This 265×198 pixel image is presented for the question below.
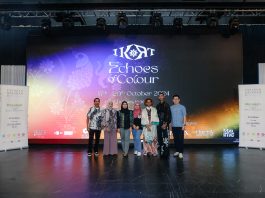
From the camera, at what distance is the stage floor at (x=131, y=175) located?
4.73 m

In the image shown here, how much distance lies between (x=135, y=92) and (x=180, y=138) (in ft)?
9.87

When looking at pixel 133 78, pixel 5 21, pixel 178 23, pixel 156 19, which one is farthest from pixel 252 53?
pixel 5 21

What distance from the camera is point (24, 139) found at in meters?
9.68

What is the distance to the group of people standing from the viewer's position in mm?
7723

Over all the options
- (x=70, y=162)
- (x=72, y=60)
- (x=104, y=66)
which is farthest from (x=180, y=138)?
(x=72, y=60)

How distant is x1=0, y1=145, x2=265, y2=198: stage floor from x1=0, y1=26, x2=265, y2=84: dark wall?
10.9ft

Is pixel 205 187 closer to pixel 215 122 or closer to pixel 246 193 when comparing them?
pixel 246 193

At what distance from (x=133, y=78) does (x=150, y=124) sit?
9.34ft

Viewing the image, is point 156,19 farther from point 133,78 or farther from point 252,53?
point 252,53

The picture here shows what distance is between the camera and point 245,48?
436 inches

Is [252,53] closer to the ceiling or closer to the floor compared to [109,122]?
closer to the ceiling

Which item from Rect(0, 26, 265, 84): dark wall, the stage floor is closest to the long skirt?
the stage floor

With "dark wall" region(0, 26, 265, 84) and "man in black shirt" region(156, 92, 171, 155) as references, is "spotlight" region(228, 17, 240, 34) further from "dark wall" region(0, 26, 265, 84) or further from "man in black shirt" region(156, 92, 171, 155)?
"man in black shirt" region(156, 92, 171, 155)

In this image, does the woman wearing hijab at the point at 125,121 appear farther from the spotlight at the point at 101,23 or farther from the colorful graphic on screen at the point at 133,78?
the spotlight at the point at 101,23
